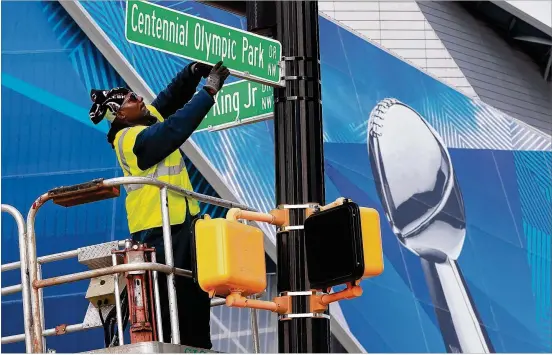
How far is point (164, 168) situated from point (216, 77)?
1167 millimetres

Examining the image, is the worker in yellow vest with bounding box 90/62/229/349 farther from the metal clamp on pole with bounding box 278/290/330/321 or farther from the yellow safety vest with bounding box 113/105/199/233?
the metal clamp on pole with bounding box 278/290/330/321

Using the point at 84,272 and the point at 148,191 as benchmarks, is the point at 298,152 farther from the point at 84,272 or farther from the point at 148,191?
the point at 148,191

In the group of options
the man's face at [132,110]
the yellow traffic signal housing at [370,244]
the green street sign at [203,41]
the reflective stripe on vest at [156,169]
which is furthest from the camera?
the man's face at [132,110]

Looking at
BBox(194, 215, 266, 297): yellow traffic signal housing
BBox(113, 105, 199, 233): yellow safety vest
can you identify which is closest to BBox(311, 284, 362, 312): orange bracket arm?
BBox(194, 215, 266, 297): yellow traffic signal housing

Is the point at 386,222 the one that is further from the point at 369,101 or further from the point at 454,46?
the point at 454,46

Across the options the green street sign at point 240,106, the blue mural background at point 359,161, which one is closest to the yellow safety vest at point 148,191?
the green street sign at point 240,106

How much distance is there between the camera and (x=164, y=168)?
8.77m

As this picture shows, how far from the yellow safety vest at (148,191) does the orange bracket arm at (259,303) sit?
1651mm

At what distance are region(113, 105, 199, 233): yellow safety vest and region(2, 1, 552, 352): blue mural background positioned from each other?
173 inches

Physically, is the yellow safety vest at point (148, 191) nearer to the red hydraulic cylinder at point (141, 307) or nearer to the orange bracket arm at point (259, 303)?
the red hydraulic cylinder at point (141, 307)

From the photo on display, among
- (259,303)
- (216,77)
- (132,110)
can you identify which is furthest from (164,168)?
(259,303)

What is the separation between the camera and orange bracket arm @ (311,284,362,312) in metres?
6.92

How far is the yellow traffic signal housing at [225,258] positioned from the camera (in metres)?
6.66

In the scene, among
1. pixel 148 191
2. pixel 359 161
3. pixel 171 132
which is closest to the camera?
pixel 171 132
